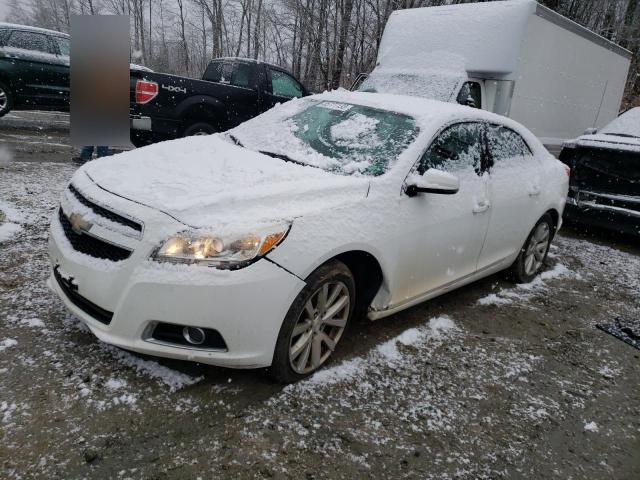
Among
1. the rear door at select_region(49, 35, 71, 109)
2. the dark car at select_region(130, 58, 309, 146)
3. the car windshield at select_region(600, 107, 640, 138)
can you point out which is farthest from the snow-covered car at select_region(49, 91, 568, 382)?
the rear door at select_region(49, 35, 71, 109)

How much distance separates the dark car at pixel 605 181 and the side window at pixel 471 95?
1.54m

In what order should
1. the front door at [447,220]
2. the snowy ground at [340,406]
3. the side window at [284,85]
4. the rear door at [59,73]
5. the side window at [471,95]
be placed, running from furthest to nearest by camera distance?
the rear door at [59,73] → the side window at [284,85] → the side window at [471,95] → the front door at [447,220] → the snowy ground at [340,406]

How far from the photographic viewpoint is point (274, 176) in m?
2.91

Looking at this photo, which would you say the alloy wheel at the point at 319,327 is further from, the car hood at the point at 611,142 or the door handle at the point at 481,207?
the car hood at the point at 611,142

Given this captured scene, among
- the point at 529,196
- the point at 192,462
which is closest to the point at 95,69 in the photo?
the point at 192,462

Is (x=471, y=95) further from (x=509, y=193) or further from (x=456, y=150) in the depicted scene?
(x=456, y=150)

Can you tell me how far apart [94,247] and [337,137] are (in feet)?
5.86

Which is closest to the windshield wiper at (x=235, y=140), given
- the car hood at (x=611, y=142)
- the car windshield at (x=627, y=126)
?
the car hood at (x=611, y=142)

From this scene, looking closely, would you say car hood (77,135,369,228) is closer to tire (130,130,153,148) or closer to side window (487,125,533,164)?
side window (487,125,533,164)

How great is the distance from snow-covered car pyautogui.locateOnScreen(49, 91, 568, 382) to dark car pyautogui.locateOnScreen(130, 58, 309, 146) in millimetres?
3740

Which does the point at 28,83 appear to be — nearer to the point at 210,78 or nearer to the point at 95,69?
the point at 210,78

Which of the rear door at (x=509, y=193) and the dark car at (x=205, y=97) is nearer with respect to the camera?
the rear door at (x=509, y=193)

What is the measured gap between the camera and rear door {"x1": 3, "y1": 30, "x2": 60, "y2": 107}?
9.16m

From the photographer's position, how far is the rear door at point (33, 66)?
30.0 ft
